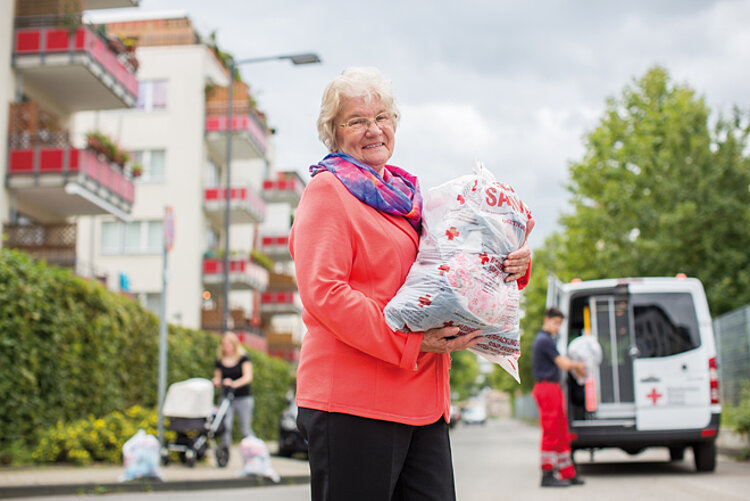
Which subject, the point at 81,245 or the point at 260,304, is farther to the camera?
the point at 260,304

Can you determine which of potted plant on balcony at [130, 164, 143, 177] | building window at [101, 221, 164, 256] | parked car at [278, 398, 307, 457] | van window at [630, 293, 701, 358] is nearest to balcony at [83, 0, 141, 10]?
potted plant on balcony at [130, 164, 143, 177]

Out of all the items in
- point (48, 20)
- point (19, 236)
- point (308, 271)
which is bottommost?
point (308, 271)

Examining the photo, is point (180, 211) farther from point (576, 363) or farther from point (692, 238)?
point (576, 363)

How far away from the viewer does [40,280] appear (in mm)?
12422

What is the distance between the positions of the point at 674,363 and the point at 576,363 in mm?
1787

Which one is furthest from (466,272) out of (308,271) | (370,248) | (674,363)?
(674,363)

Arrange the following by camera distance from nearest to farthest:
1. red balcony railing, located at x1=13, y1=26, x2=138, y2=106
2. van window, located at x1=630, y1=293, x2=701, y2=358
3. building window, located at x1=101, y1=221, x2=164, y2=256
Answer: van window, located at x1=630, y1=293, x2=701, y2=358 → red balcony railing, located at x1=13, y1=26, x2=138, y2=106 → building window, located at x1=101, y1=221, x2=164, y2=256

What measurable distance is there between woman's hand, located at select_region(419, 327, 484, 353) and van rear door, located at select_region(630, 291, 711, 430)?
383 inches

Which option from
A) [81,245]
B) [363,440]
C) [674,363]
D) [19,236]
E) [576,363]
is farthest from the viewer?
[81,245]

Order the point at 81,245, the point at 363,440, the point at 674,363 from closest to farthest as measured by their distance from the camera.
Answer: the point at 363,440 < the point at 674,363 < the point at 81,245

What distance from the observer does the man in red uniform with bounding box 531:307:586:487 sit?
33.8ft

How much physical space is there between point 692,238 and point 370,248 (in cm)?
2462

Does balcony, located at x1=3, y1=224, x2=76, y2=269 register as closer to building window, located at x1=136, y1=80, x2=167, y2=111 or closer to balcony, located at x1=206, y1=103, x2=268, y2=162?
balcony, located at x1=206, y1=103, x2=268, y2=162

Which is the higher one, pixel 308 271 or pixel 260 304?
pixel 260 304
